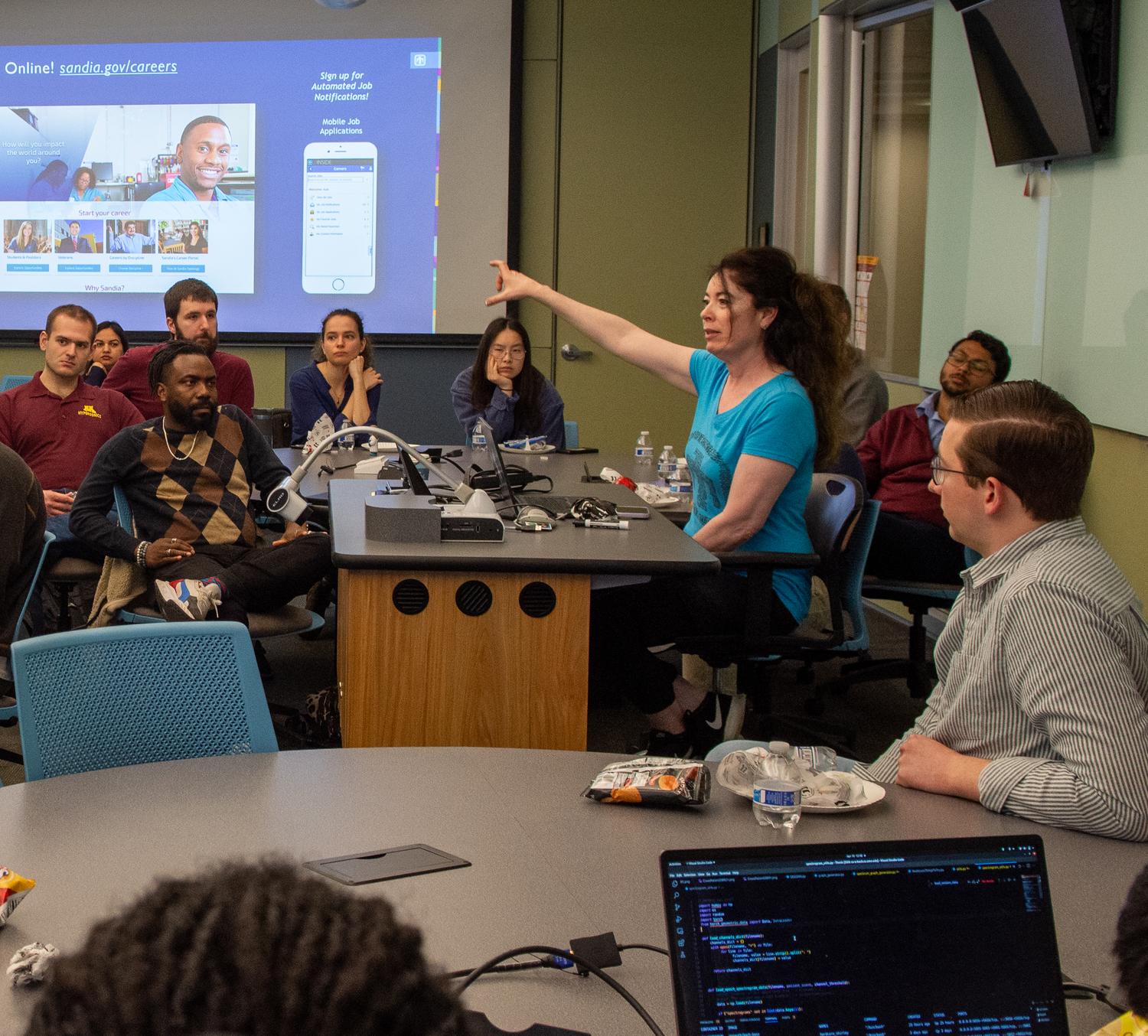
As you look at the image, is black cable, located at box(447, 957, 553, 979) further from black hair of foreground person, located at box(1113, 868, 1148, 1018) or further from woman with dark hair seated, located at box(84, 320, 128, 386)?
woman with dark hair seated, located at box(84, 320, 128, 386)

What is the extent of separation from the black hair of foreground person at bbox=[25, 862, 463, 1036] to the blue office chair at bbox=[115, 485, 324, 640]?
3321 mm

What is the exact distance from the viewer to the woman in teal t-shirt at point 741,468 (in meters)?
3.36

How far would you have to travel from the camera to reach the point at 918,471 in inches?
194

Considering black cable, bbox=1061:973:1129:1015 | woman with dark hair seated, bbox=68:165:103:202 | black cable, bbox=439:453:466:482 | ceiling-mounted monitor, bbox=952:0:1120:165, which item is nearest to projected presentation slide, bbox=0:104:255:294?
woman with dark hair seated, bbox=68:165:103:202

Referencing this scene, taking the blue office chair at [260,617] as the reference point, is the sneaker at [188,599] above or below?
above

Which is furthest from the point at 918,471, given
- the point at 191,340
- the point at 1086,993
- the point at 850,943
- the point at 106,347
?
the point at 850,943

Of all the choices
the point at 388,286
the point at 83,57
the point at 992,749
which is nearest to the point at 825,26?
the point at 388,286

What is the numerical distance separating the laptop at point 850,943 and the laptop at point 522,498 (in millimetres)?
2485

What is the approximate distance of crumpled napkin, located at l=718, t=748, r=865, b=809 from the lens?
5.30 ft

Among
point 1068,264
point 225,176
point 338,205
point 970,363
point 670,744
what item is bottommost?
point 670,744

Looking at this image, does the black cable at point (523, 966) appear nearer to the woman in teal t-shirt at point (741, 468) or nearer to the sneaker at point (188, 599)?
the woman in teal t-shirt at point (741, 468)

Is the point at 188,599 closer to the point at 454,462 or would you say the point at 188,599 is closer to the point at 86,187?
the point at 454,462

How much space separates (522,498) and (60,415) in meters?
2.25

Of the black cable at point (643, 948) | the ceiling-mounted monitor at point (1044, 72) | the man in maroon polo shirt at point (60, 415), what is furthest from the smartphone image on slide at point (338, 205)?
the black cable at point (643, 948)
